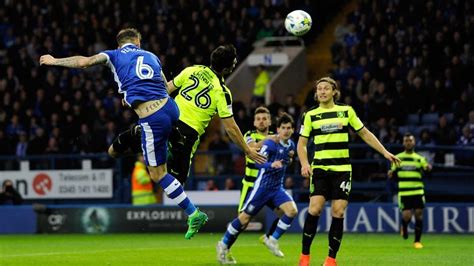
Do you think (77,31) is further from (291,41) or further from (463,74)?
(463,74)

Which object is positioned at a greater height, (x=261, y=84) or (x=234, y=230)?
(x=261, y=84)

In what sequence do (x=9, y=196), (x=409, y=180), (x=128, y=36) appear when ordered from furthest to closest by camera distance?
1. (x=9, y=196)
2. (x=409, y=180)
3. (x=128, y=36)

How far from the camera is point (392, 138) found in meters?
22.2

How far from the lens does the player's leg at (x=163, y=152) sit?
11.7 m

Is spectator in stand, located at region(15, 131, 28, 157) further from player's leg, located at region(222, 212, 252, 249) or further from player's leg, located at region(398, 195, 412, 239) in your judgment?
player's leg, located at region(222, 212, 252, 249)

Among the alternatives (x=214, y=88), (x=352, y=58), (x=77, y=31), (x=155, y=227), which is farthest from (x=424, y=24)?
(x=214, y=88)

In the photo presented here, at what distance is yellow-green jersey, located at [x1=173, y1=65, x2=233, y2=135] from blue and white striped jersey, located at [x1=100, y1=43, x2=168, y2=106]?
74 centimetres

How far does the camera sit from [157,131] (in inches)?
462

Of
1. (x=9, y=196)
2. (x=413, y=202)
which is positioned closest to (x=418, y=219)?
(x=413, y=202)

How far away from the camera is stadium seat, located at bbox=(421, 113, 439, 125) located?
23531 millimetres

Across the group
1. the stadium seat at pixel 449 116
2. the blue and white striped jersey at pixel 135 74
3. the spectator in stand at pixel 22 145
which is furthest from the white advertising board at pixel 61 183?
the blue and white striped jersey at pixel 135 74

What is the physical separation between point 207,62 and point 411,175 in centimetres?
1094

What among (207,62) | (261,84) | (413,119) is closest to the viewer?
(413,119)

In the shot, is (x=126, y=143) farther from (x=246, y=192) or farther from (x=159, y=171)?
(x=246, y=192)
